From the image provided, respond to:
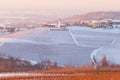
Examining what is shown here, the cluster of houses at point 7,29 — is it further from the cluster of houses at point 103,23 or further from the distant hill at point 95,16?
the cluster of houses at point 103,23

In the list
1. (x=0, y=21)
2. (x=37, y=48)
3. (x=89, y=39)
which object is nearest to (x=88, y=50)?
(x=89, y=39)

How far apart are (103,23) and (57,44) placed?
0.80 meters

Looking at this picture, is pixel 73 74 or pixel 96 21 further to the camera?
pixel 96 21

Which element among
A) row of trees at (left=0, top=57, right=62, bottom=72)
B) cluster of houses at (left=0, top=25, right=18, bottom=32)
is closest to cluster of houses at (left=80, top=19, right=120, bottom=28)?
row of trees at (left=0, top=57, right=62, bottom=72)

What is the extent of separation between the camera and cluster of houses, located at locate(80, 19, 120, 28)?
7.86 metres

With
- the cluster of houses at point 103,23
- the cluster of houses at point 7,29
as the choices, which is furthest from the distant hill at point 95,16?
the cluster of houses at point 7,29

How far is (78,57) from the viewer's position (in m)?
7.52

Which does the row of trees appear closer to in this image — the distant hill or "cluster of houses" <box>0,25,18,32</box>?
"cluster of houses" <box>0,25,18,32</box>

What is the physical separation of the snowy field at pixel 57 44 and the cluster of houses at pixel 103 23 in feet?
0.38

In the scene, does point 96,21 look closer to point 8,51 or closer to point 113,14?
point 113,14

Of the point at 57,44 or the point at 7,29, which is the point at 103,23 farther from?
the point at 7,29

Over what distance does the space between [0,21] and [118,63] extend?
5.74ft

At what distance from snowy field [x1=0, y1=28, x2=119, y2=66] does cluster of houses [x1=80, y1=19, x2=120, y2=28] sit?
116mm

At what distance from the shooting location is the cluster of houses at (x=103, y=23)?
7.86 metres
